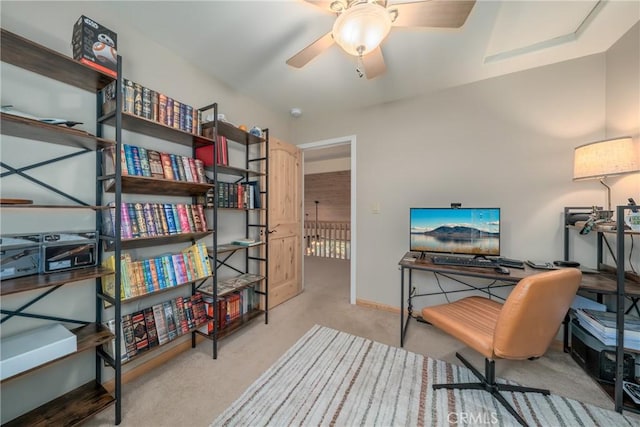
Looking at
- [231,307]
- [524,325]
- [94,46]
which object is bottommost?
[231,307]

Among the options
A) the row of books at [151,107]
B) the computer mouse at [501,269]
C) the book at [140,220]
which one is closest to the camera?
the row of books at [151,107]

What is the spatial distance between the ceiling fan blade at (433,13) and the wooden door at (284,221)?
1.82 metres

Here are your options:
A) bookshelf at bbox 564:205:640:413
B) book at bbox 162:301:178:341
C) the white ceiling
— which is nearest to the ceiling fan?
the white ceiling

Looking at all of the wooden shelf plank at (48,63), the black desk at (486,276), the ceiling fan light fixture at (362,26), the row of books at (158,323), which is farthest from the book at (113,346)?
the ceiling fan light fixture at (362,26)

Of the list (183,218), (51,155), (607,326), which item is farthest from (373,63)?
(607,326)

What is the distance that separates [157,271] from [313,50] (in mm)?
1806

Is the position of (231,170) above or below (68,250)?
above

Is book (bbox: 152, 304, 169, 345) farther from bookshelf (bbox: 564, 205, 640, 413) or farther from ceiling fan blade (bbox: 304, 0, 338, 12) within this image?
bookshelf (bbox: 564, 205, 640, 413)

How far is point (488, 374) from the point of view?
1.45m

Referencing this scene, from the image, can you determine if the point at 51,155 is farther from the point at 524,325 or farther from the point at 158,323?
the point at 524,325

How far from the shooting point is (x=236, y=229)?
2.46 m

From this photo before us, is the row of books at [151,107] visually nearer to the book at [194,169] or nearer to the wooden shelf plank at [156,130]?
the wooden shelf plank at [156,130]

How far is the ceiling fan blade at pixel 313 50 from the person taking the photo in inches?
52.6

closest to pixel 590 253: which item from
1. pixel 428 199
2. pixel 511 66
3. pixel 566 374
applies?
pixel 566 374
